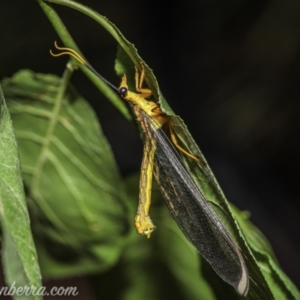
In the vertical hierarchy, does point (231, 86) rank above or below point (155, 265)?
above

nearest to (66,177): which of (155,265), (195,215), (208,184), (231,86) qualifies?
(155,265)

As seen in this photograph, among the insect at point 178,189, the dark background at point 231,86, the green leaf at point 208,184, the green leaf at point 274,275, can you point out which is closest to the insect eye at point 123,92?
the insect at point 178,189

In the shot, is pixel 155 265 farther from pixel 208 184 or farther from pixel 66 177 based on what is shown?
pixel 208 184

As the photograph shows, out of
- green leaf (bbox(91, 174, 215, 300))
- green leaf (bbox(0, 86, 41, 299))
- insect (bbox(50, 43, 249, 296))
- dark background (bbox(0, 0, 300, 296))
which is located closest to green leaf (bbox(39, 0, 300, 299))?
insect (bbox(50, 43, 249, 296))

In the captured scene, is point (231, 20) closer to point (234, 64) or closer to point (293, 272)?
point (234, 64)

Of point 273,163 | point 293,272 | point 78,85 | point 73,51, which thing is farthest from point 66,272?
point 273,163

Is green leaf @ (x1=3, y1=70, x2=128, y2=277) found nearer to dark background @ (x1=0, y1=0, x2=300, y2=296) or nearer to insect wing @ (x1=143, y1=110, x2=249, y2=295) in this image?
insect wing @ (x1=143, y1=110, x2=249, y2=295)
